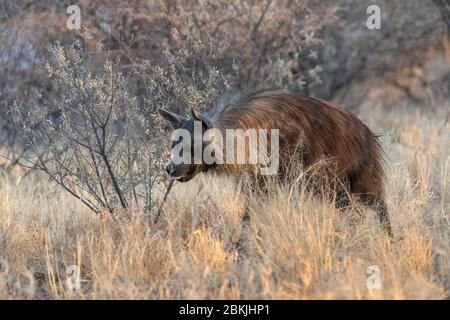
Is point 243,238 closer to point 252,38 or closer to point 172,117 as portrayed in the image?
point 172,117

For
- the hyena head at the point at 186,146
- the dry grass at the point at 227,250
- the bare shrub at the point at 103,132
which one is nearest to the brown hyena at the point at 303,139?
the hyena head at the point at 186,146

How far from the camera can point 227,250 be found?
6.23 metres

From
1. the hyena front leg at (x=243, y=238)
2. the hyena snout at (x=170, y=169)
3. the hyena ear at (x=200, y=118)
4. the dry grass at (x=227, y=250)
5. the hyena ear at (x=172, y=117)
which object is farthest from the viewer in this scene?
the hyena ear at (x=172, y=117)

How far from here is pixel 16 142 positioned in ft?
35.3

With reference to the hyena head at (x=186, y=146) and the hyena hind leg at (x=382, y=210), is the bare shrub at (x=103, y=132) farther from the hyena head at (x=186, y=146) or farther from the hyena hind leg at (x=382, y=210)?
the hyena hind leg at (x=382, y=210)

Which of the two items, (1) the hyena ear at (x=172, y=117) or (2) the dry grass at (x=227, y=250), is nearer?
(2) the dry grass at (x=227, y=250)

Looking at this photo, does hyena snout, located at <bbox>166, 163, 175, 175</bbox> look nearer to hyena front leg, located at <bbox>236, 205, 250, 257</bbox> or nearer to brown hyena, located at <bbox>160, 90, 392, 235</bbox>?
brown hyena, located at <bbox>160, 90, 392, 235</bbox>

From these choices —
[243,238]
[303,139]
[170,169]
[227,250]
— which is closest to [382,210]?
[303,139]

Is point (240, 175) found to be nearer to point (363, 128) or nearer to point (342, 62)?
point (363, 128)

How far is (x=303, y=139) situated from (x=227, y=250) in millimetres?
1481

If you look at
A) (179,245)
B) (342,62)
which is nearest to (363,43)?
(342,62)

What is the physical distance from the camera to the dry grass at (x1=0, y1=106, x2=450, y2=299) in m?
5.55

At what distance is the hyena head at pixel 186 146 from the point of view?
7.04m

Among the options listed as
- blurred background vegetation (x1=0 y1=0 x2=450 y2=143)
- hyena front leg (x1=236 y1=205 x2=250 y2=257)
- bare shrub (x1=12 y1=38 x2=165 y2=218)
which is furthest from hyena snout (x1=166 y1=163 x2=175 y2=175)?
blurred background vegetation (x1=0 y1=0 x2=450 y2=143)
